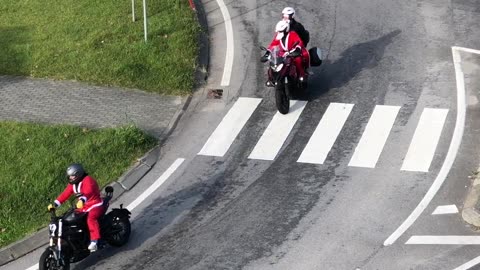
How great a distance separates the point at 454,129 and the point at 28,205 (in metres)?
8.42

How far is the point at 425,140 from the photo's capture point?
17.9m

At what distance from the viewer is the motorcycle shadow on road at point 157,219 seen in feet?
48.4

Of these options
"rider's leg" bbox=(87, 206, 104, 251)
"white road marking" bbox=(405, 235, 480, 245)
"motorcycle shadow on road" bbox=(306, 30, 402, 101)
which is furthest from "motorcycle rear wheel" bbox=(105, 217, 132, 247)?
"motorcycle shadow on road" bbox=(306, 30, 402, 101)

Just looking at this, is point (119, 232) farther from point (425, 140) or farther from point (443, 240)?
point (425, 140)

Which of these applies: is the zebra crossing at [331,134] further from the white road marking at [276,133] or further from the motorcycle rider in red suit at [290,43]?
the motorcycle rider in red suit at [290,43]

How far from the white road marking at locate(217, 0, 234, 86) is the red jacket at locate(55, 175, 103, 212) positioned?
676cm

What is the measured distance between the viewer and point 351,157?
57.1ft

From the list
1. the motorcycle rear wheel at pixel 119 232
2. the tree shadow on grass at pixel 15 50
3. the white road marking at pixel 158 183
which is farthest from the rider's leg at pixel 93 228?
the tree shadow on grass at pixel 15 50

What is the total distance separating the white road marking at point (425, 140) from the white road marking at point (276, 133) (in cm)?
250

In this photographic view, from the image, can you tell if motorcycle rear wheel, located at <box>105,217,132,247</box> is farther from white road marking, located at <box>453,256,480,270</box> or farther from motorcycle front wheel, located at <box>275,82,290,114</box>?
white road marking, located at <box>453,256,480,270</box>

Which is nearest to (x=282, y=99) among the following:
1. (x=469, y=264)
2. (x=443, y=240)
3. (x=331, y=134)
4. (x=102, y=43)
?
(x=331, y=134)

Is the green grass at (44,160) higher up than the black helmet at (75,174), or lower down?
lower down

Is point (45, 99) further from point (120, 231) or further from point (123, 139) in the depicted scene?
point (120, 231)

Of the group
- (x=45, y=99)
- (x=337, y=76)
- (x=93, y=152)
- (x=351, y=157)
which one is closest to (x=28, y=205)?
(x=93, y=152)
